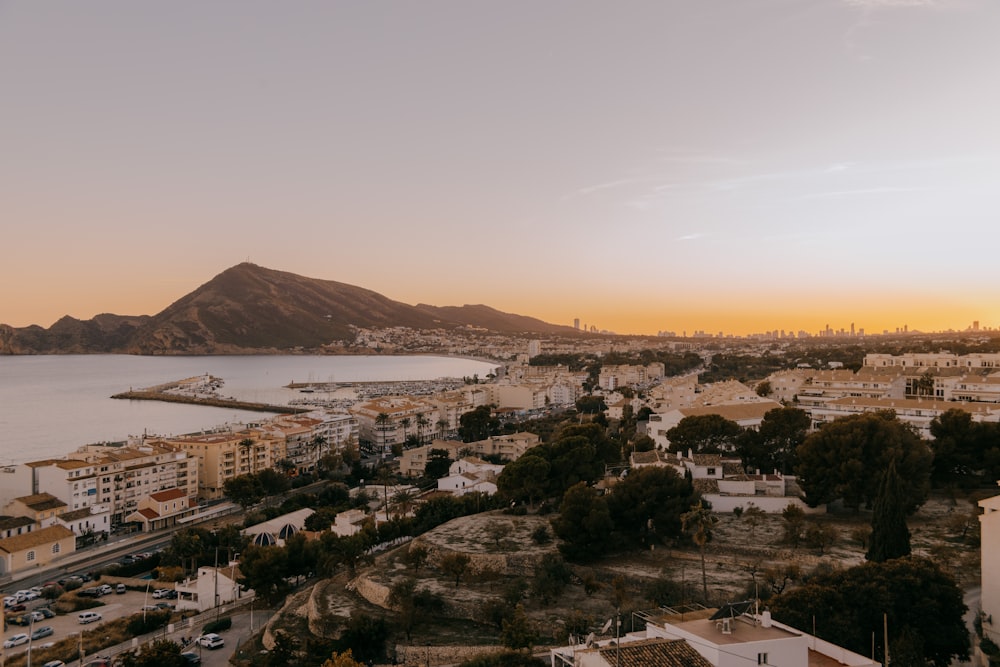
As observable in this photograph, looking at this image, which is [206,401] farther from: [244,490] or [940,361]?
[940,361]

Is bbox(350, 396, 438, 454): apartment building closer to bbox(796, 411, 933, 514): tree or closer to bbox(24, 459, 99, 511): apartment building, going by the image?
bbox(24, 459, 99, 511): apartment building

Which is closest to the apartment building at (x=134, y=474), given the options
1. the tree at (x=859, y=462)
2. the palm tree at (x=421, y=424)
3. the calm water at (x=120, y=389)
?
the palm tree at (x=421, y=424)

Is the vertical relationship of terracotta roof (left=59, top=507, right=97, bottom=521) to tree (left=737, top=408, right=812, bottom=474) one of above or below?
below

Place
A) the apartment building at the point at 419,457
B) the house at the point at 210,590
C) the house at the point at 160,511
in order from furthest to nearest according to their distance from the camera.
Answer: the apartment building at the point at 419,457, the house at the point at 160,511, the house at the point at 210,590

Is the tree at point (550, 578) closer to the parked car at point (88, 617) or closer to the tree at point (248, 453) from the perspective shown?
the parked car at point (88, 617)

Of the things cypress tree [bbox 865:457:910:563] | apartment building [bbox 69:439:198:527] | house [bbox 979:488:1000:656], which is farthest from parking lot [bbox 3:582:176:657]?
house [bbox 979:488:1000:656]

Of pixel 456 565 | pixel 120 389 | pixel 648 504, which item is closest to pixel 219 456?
pixel 456 565

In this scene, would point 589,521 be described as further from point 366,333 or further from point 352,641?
point 366,333
